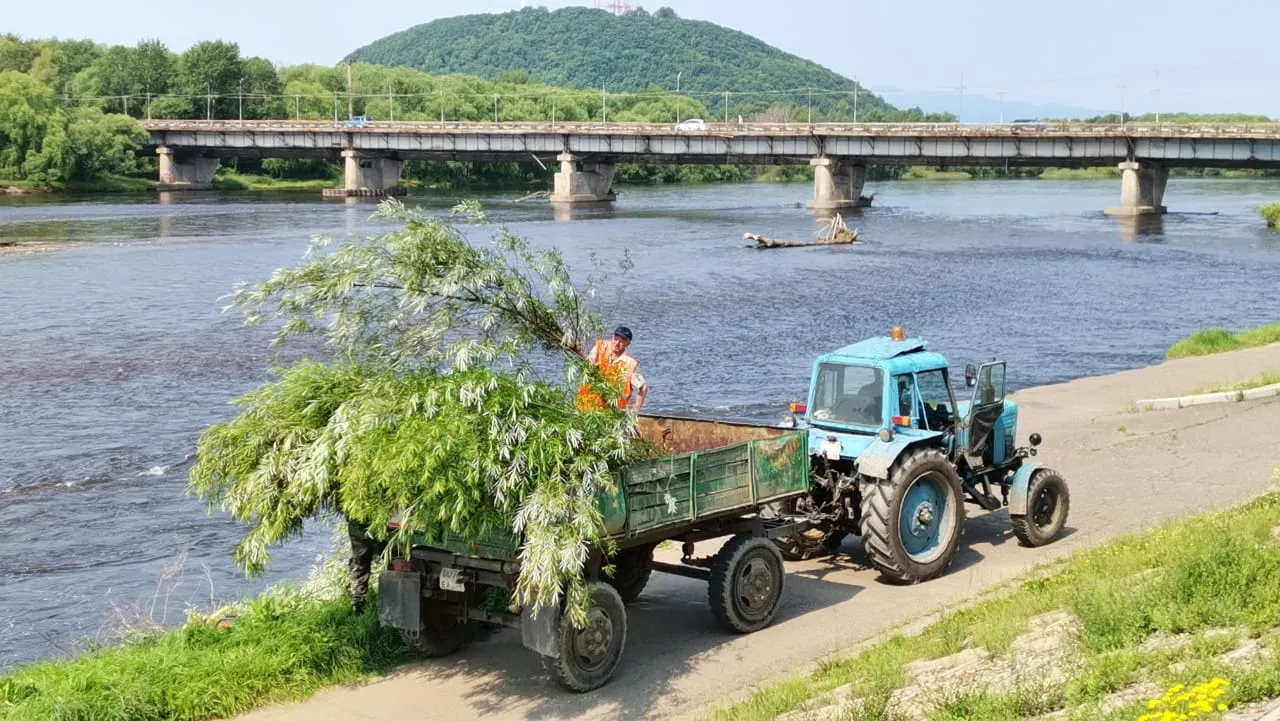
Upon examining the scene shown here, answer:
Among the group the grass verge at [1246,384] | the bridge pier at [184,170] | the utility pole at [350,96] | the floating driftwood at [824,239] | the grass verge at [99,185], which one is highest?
the utility pole at [350,96]

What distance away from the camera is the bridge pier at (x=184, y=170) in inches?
4975

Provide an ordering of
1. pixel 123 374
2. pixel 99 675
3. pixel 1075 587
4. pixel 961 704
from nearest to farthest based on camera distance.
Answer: pixel 961 704, pixel 99 675, pixel 1075 587, pixel 123 374

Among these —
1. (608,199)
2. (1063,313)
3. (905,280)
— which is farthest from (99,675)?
(608,199)

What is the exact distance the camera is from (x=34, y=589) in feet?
59.3

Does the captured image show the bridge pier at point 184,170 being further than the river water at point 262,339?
Yes

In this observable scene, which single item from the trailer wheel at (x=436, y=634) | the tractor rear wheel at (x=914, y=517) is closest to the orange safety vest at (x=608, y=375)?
the trailer wheel at (x=436, y=634)

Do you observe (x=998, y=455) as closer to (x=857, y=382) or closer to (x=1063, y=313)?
(x=857, y=382)

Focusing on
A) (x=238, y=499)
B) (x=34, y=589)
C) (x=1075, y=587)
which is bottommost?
(x=34, y=589)

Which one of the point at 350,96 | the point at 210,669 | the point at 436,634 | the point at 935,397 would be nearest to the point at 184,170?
the point at 350,96

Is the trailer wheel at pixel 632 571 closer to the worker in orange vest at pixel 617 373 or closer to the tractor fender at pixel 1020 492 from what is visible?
the worker in orange vest at pixel 617 373

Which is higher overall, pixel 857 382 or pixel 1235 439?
pixel 857 382

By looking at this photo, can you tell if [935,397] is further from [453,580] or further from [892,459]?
[453,580]

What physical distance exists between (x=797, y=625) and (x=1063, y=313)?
38.1 metres

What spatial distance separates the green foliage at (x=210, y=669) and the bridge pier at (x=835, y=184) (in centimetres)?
9642
